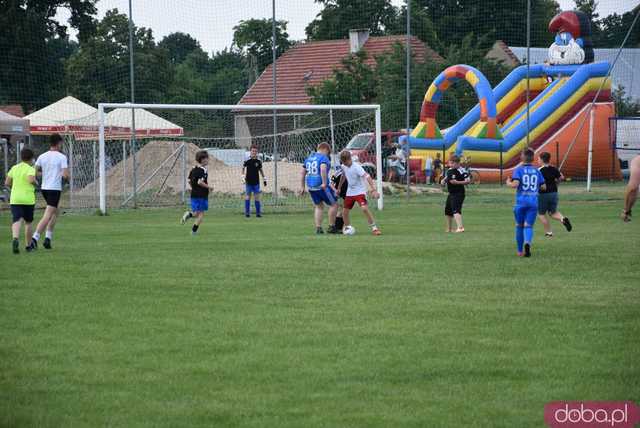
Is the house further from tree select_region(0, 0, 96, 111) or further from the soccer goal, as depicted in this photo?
tree select_region(0, 0, 96, 111)

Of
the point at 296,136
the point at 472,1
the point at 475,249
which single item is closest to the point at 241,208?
the point at 296,136

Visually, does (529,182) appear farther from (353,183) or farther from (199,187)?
(199,187)

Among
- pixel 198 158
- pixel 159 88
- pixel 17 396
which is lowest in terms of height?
pixel 17 396

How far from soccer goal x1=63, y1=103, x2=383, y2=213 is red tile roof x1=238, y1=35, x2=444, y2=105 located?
826mm

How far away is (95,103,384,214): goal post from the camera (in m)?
32.5

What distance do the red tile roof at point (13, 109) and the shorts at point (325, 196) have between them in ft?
53.2

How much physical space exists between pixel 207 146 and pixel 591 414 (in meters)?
30.2

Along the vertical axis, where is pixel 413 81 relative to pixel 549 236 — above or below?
above

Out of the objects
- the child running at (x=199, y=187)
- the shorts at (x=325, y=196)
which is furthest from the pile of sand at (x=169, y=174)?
the shorts at (x=325, y=196)

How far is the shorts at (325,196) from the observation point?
802 inches

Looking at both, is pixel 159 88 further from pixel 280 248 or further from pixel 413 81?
pixel 280 248

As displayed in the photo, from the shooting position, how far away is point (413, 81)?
40281 millimetres

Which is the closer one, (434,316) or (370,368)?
(370,368)

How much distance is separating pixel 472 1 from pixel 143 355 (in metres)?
31.2
